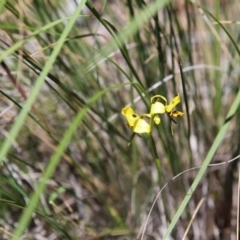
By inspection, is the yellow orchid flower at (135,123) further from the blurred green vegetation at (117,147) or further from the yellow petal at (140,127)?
the blurred green vegetation at (117,147)

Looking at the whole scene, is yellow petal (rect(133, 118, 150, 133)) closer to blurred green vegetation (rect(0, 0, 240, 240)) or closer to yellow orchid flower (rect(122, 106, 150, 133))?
yellow orchid flower (rect(122, 106, 150, 133))

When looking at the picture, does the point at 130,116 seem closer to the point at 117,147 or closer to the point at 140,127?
the point at 140,127

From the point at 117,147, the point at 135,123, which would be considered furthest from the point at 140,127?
the point at 117,147

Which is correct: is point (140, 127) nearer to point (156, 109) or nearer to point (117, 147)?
point (156, 109)

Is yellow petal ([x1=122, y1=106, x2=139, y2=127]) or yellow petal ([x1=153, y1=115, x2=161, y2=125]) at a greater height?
yellow petal ([x1=122, y1=106, x2=139, y2=127])

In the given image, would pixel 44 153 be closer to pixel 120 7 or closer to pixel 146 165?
pixel 146 165

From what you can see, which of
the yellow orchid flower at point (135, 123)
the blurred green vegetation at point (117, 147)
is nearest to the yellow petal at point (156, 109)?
the yellow orchid flower at point (135, 123)

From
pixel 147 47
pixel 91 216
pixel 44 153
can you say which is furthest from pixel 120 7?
Result: pixel 91 216

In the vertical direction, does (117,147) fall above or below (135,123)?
below

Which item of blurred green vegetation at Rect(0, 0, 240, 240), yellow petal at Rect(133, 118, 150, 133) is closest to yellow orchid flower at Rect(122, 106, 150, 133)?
yellow petal at Rect(133, 118, 150, 133)

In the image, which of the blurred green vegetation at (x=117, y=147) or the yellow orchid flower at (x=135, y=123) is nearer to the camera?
the yellow orchid flower at (x=135, y=123)

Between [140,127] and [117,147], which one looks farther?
[117,147]
